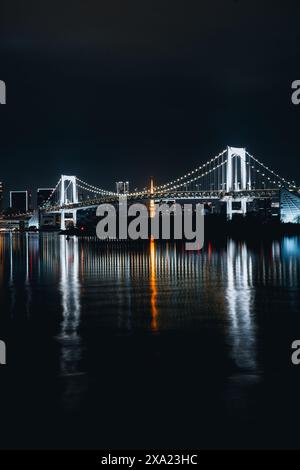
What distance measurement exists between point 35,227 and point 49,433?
84.0 metres

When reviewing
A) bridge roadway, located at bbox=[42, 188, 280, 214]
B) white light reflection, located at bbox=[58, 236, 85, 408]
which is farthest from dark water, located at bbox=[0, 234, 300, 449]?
bridge roadway, located at bbox=[42, 188, 280, 214]

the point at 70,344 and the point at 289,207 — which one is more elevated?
the point at 289,207

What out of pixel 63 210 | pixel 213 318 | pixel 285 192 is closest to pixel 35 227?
pixel 63 210

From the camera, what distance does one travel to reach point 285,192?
52.0 m

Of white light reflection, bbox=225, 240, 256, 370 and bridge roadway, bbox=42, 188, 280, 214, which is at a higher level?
bridge roadway, bbox=42, 188, 280, 214

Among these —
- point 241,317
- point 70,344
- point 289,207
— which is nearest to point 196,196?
point 289,207

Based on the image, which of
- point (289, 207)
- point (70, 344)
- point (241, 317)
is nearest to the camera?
point (70, 344)

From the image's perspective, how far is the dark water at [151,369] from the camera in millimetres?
4621

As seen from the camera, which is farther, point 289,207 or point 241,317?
point 289,207

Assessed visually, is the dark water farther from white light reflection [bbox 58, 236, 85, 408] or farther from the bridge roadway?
the bridge roadway

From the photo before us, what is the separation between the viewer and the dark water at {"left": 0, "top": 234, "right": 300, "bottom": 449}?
15.2 ft

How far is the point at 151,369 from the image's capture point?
20.3ft

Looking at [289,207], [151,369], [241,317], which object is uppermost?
[289,207]

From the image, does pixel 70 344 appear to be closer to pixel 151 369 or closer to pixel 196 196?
pixel 151 369
